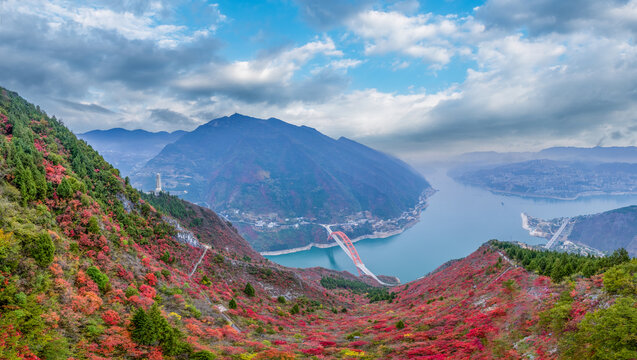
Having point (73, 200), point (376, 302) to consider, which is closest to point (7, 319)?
point (73, 200)

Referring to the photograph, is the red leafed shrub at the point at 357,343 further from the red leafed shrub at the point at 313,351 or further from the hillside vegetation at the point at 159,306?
the red leafed shrub at the point at 313,351

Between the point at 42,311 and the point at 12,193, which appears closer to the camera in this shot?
the point at 42,311

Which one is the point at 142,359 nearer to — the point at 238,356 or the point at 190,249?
the point at 238,356

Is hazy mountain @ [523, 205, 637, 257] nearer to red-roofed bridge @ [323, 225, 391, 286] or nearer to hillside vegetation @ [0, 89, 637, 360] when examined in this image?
red-roofed bridge @ [323, 225, 391, 286]

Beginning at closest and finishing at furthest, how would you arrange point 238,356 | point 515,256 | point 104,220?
point 238,356 → point 104,220 → point 515,256

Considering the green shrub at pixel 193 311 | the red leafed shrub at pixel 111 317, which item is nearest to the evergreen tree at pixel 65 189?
the red leafed shrub at pixel 111 317

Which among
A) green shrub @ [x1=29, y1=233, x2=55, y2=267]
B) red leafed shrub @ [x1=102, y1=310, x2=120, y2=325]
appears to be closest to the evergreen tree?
green shrub @ [x1=29, y1=233, x2=55, y2=267]

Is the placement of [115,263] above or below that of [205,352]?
above
